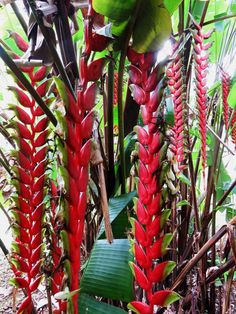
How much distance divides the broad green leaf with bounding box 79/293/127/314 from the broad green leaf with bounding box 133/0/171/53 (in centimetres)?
42

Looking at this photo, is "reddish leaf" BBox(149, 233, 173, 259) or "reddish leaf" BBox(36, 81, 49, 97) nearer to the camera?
"reddish leaf" BBox(149, 233, 173, 259)

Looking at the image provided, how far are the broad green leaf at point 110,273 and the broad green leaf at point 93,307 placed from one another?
0.01 meters

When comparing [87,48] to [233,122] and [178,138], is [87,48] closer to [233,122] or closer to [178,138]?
[178,138]

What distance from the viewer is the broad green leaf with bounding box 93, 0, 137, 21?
46 centimetres

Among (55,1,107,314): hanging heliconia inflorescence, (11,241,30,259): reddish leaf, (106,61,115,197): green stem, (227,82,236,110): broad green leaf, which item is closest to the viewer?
(55,1,107,314): hanging heliconia inflorescence

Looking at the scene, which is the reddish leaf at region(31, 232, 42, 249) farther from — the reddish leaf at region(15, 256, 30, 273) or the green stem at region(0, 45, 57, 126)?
the green stem at region(0, 45, 57, 126)

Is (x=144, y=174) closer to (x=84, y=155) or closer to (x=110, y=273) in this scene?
(x=84, y=155)

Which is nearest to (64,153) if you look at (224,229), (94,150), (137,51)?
(94,150)

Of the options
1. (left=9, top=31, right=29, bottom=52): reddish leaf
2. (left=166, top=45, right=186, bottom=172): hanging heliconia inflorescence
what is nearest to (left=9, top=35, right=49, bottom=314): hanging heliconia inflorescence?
(left=9, top=31, right=29, bottom=52): reddish leaf

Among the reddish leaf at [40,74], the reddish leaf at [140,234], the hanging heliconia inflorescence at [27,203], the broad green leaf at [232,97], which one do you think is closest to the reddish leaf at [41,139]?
the hanging heliconia inflorescence at [27,203]

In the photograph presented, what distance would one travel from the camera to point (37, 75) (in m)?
0.55

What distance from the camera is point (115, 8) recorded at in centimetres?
47

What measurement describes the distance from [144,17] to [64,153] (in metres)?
0.26

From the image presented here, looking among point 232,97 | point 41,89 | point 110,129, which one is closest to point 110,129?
point 110,129
